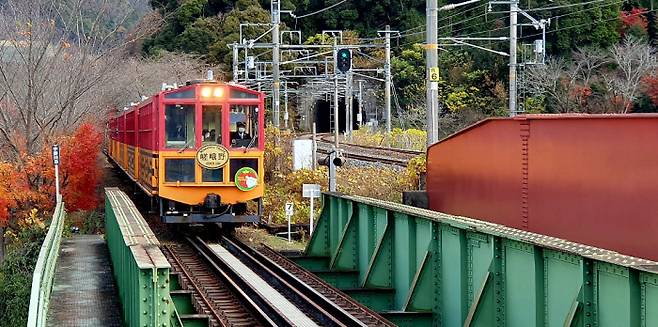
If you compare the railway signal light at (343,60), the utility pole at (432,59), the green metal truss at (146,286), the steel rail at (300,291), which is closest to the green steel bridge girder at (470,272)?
the steel rail at (300,291)

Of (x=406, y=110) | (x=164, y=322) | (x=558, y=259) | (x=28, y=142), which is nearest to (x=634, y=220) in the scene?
(x=558, y=259)

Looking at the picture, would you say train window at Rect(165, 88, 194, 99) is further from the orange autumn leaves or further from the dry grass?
the orange autumn leaves

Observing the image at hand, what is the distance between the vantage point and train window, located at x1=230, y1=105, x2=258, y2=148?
57.7ft

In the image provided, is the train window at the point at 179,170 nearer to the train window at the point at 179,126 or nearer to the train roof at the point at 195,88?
the train window at the point at 179,126

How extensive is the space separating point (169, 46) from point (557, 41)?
23250 mm

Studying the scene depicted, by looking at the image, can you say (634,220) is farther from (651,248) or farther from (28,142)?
(28,142)

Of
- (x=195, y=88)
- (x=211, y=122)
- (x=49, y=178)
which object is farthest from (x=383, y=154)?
(x=195, y=88)

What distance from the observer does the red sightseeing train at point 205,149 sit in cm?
1736

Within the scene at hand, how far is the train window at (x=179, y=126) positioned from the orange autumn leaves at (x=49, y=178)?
31.0ft

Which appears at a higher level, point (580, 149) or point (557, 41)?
point (557, 41)

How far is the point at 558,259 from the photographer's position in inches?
294

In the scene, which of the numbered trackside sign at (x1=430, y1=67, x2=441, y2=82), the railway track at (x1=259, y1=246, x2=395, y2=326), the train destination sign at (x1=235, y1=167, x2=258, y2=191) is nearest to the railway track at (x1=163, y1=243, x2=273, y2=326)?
the railway track at (x1=259, y1=246, x2=395, y2=326)

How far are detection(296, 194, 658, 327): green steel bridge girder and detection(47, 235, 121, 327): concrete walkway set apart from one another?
2.95 m

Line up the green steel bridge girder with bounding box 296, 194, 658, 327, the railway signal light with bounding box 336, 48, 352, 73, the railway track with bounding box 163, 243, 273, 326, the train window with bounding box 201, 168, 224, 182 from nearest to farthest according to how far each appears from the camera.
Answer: the green steel bridge girder with bounding box 296, 194, 658, 327 → the railway track with bounding box 163, 243, 273, 326 → the train window with bounding box 201, 168, 224, 182 → the railway signal light with bounding box 336, 48, 352, 73
